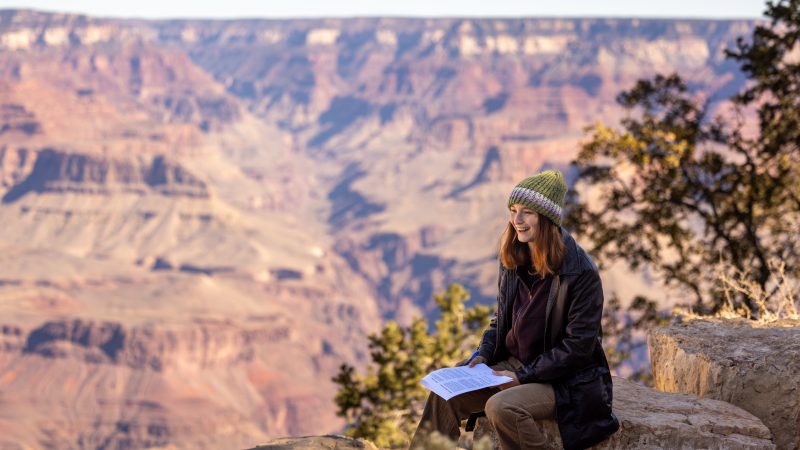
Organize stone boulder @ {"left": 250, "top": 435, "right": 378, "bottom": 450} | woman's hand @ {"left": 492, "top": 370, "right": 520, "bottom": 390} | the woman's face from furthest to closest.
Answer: stone boulder @ {"left": 250, "top": 435, "right": 378, "bottom": 450}
woman's hand @ {"left": 492, "top": 370, "right": 520, "bottom": 390}
the woman's face

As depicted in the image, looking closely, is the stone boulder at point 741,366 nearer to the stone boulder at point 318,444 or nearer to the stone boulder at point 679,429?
the stone boulder at point 679,429

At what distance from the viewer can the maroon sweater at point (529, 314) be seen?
7227 mm

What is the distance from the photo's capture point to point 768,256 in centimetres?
1753

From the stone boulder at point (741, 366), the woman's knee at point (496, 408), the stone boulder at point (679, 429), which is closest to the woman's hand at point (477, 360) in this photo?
the stone boulder at point (679, 429)

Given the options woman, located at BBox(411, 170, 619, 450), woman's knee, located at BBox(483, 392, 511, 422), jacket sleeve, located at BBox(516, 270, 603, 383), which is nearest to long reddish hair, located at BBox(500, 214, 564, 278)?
woman, located at BBox(411, 170, 619, 450)

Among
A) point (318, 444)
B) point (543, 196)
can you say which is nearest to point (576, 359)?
point (543, 196)

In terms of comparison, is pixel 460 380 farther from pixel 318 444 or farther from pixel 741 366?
pixel 741 366

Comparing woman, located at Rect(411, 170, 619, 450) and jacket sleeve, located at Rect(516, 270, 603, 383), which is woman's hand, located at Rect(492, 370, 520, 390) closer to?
woman, located at Rect(411, 170, 619, 450)

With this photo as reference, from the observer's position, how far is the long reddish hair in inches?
278

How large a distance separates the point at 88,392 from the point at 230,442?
23.0 m

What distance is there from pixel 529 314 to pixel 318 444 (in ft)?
7.77

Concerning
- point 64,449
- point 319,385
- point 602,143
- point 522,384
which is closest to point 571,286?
point 522,384

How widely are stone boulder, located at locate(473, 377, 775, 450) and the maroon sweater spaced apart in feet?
1.82

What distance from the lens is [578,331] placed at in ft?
23.0
